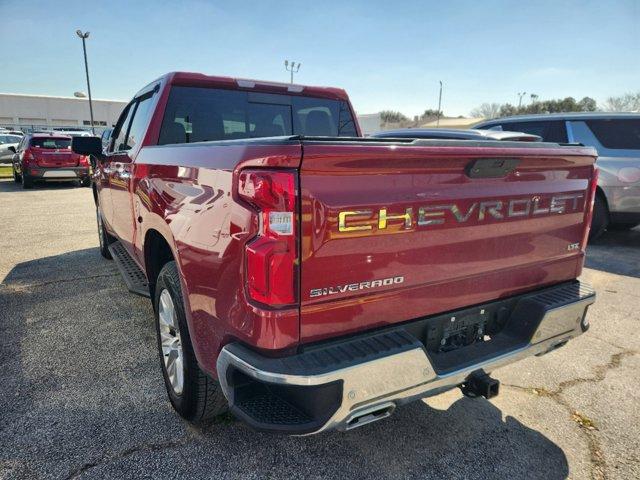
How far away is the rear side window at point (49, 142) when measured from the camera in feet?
44.9

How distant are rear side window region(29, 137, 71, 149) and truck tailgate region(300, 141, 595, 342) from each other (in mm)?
15100

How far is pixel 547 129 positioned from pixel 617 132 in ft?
3.16

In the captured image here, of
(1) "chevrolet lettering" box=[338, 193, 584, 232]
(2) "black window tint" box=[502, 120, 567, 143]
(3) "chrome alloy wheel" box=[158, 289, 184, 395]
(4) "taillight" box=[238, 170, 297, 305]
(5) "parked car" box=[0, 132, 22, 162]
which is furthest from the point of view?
(5) "parked car" box=[0, 132, 22, 162]

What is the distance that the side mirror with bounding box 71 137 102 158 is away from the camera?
415cm

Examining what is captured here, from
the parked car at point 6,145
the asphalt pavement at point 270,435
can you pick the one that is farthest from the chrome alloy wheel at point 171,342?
the parked car at point 6,145

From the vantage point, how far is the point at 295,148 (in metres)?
1.60

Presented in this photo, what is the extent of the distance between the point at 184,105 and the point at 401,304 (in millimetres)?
2321

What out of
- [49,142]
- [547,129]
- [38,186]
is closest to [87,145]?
[547,129]

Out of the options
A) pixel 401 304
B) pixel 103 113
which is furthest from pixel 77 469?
pixel 103 113

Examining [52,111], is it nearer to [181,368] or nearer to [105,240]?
[105,240]

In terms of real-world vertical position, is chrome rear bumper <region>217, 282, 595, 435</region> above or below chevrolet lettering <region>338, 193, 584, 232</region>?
below

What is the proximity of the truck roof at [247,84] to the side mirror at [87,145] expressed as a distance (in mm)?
1279

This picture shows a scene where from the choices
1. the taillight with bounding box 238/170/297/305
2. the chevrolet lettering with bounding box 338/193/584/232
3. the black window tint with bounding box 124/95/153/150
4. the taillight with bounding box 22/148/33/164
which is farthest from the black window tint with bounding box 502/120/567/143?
the taillight with bounding box 22/148/33/164

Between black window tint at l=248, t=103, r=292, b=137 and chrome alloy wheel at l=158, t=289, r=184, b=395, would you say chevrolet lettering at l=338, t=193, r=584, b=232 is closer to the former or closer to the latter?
chrome alloy wheel at l=158, t=289, r=184, b=395
